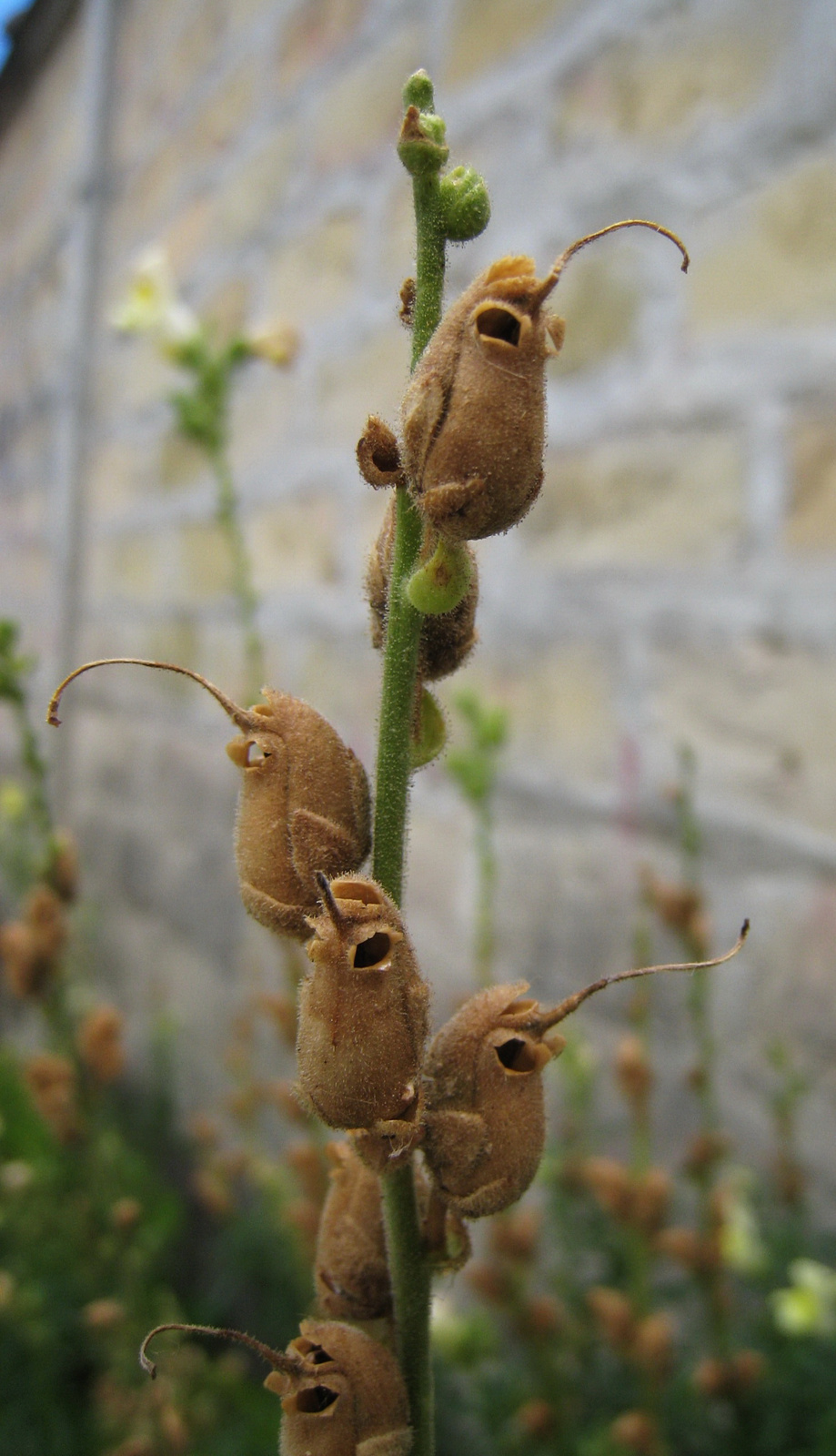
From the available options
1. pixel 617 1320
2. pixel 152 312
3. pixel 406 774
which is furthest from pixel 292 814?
pixel 152 312

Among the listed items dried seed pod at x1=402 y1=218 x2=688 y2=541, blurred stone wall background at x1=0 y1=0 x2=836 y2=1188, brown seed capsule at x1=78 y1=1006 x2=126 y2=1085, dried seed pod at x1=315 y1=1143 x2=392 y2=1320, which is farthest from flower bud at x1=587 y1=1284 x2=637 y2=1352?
dried seed pod at x1=402 y1=218 x2=688 y2=541

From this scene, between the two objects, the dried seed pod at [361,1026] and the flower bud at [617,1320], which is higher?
the dried seed pod at [361,1026]


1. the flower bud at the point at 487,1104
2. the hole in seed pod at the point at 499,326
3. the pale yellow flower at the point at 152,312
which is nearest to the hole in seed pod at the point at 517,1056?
the flower bud at the point at 487,1104

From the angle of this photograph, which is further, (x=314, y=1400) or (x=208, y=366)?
(x=208, y=366)

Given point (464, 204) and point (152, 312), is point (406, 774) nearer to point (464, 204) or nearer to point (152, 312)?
point (464, 204)

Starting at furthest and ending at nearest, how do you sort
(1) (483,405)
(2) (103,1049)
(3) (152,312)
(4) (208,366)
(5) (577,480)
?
(5) (577,480) → (3) (152,312) → (4) (208,366) → (2) (103,1049) → (1) (483,405)

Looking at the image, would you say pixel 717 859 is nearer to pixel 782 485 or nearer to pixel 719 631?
pixel 719 631

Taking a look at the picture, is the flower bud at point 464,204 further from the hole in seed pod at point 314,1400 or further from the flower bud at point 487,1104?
the hole in seed pod at point 314,1400
